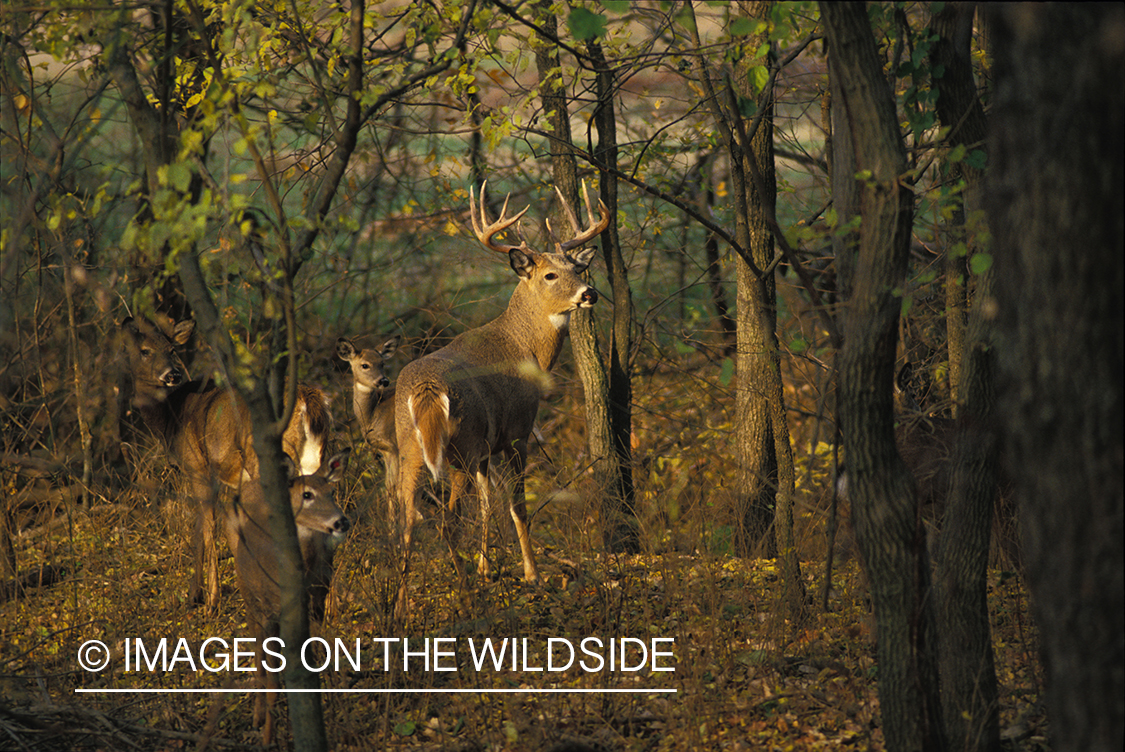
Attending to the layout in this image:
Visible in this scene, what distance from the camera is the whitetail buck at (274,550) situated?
4727 mm

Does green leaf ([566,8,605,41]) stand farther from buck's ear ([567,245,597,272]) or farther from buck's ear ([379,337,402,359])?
buck's ear ([379,337,402,359])

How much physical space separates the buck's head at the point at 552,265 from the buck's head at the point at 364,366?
131cm

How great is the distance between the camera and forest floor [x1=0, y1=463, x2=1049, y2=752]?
443cm

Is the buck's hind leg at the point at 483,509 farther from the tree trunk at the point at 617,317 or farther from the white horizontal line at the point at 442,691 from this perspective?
the tree trunk at the point at 617,317

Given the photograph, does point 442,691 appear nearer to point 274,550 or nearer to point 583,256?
point 274,550

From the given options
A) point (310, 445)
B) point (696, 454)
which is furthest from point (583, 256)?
point (696, 454)

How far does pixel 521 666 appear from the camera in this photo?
17.3 feet

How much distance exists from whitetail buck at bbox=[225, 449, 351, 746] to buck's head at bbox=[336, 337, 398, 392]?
330cm

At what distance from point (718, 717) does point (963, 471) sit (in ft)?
5.06

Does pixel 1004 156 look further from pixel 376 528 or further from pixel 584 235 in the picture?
pixel 584 235

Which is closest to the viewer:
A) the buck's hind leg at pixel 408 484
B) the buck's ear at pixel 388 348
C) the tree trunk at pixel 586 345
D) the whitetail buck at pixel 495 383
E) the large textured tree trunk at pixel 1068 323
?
the large textured tree trunk at pixel 1068 323

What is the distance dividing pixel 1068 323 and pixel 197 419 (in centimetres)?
650

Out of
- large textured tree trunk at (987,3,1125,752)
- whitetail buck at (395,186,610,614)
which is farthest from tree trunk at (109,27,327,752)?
whitetail buck at (395,186,610,614)

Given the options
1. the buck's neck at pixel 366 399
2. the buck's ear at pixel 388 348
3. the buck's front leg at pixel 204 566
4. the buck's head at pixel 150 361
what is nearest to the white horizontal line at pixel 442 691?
the buck's front leg at pixel 204 566
